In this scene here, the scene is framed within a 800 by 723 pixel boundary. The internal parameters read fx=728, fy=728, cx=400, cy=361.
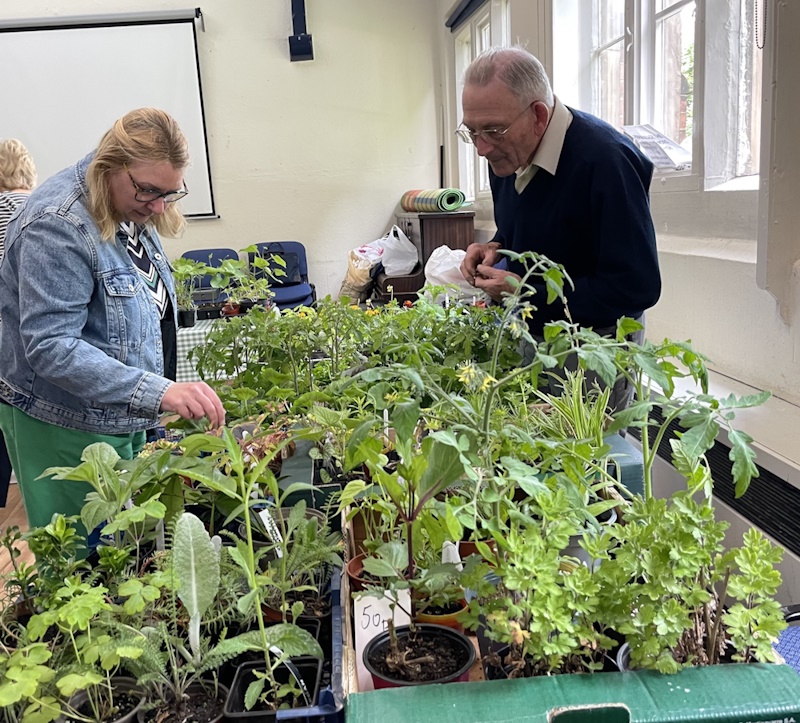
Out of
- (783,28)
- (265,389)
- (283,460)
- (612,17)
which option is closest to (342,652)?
(283,460)

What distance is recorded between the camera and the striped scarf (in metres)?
1.88

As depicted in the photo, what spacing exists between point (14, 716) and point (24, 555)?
271 centimetres

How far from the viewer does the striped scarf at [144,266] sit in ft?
6.17

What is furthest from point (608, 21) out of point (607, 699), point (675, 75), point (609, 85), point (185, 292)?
point (607, 699)

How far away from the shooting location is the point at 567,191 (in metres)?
2.05

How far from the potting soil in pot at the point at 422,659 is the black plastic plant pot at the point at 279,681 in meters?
0.09

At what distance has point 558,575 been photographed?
2.89ft

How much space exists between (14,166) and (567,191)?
3053 mm

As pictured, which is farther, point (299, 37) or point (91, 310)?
point (299, 37)

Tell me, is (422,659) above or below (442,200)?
below

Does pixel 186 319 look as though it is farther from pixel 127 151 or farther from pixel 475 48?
pixel 475 48

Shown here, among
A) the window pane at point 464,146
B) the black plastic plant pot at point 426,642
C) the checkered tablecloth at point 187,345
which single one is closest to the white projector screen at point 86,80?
the window pane at point 464,146

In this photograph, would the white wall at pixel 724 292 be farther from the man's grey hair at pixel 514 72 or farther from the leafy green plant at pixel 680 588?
A: the leafy green plant at pixel 680 588

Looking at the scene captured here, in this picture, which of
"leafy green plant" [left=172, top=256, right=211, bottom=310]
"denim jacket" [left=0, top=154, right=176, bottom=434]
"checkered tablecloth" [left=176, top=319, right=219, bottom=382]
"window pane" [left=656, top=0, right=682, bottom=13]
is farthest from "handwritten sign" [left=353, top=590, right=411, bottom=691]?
"window pane" [left=656, top=0, right=682, bottom=13]
